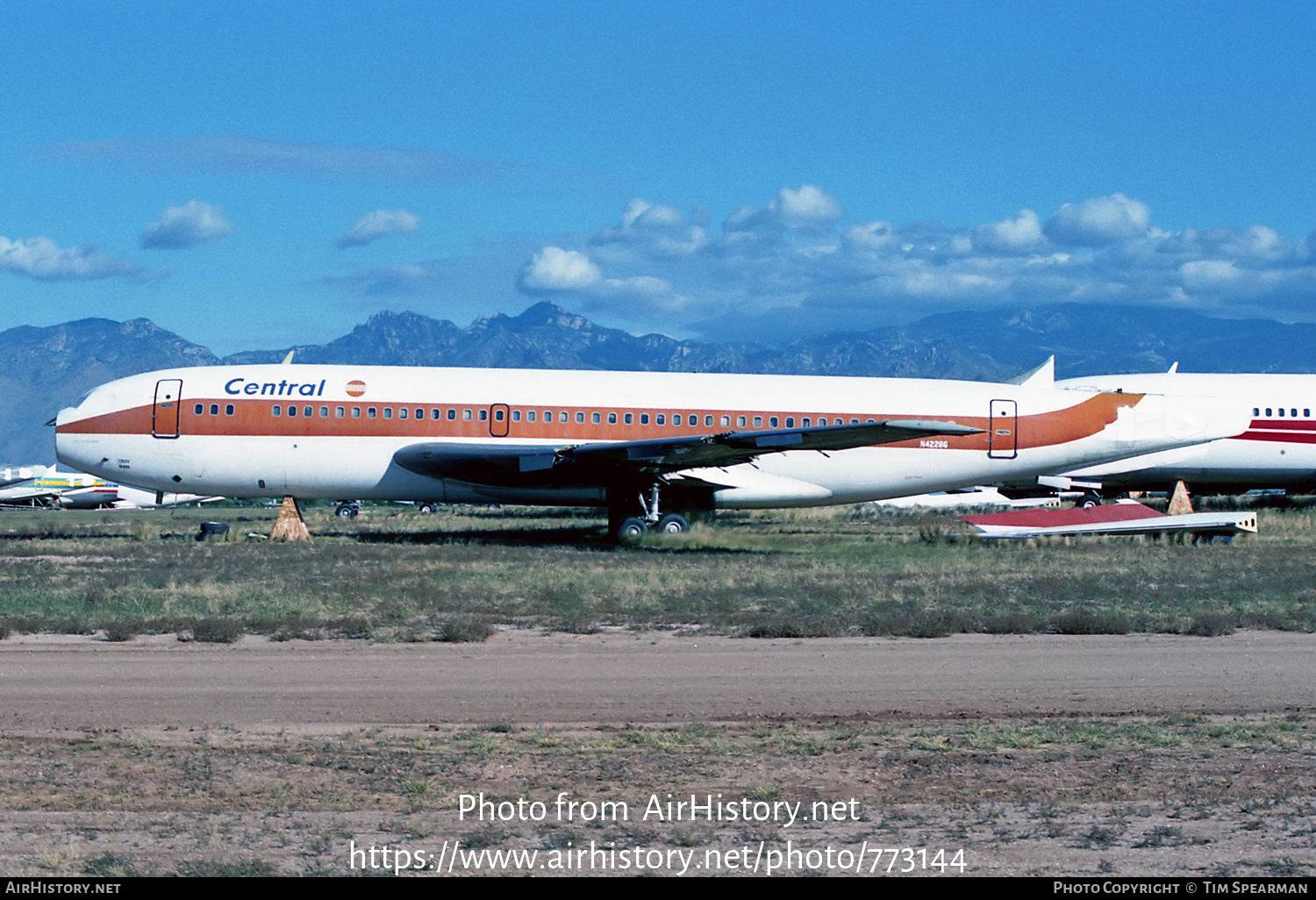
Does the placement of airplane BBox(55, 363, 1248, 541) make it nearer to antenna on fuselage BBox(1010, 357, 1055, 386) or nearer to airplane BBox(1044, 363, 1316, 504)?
antenna on fuselage BBox(1010, 357, 1055, 386)

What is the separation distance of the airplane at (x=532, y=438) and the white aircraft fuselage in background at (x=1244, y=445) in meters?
10.6

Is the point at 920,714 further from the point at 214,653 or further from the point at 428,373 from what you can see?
the point at 428,373

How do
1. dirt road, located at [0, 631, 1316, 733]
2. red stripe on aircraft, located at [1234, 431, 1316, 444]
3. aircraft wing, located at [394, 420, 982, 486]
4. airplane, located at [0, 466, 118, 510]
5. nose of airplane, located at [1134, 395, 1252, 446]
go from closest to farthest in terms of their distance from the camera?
dirt road, located at [0, 631, 1316, 733], aircraft wing, located at [394, 420, 982, 486], nose of airplane, located at [1134, 395, 1252, 446], red stripe on aircraft, located at [1234, 431, 1316, 444], airplane, located at [0, 466, 118, 510]

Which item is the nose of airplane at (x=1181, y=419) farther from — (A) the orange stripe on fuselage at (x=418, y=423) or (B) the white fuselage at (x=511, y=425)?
(A) the orange stripe on fuselage at (x=418, y=423)

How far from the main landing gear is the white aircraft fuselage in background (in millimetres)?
15619

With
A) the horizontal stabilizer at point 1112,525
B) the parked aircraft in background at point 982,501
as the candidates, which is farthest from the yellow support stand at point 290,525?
the parked aircraft in background at point 982,501

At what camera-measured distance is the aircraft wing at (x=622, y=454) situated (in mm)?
27750

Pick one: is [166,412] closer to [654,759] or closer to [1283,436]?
[654,759]

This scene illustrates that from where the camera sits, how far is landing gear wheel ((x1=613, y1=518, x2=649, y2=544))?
30.2 m

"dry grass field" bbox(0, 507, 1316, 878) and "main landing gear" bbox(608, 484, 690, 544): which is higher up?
"main landing gear" bbox(608, 484, 690, 544)

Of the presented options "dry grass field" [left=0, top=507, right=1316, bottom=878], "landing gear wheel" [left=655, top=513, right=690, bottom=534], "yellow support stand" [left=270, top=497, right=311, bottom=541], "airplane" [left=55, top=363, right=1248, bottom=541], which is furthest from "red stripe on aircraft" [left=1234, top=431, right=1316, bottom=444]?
"yellow support stand" [left=270, top=497, right=311, bottom=541]

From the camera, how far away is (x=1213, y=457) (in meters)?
41.5

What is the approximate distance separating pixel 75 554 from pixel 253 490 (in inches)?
160

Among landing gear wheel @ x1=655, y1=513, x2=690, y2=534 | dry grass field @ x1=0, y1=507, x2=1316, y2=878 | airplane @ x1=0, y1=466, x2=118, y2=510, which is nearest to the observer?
dry grass field @ x1=0, y1=507, x2=1316, y2=878
